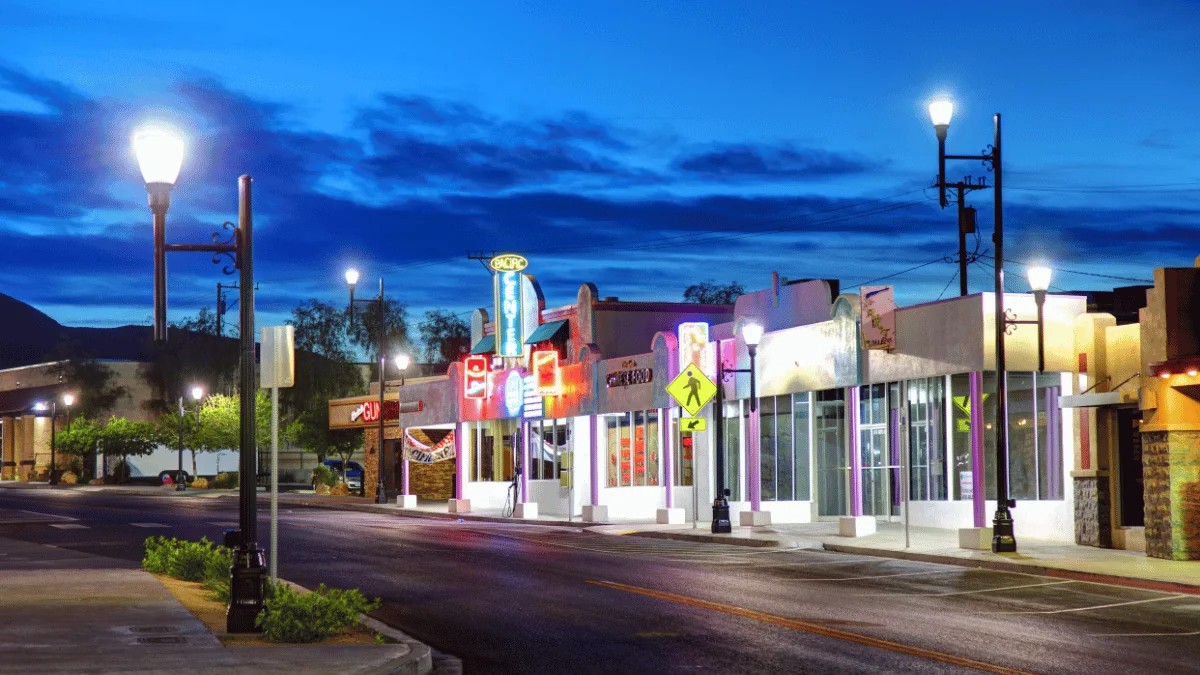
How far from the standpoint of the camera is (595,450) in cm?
4356

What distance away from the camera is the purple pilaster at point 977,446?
28609 millimetres

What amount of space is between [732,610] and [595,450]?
27361 mm

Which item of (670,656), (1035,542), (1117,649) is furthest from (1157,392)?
(670,656)

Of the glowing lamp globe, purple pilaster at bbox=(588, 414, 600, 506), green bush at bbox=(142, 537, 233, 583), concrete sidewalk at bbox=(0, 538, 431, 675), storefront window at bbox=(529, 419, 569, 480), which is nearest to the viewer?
concrete sidewalk at bbox=(0, 538, 431, 675)

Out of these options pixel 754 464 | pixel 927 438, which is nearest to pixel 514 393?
pixel 754 464

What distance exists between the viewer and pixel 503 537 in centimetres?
3180

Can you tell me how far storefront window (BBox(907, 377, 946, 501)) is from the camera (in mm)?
31297

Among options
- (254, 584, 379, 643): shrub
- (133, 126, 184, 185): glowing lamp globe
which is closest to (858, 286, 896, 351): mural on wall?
(254, 584, 379, 643): shrub

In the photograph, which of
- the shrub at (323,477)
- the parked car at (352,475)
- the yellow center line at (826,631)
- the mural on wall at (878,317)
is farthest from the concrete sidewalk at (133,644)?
the parked car at (352,475)

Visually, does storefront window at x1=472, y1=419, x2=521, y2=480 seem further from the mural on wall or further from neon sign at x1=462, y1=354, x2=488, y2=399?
the mural on wall

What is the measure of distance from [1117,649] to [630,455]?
31168 mm

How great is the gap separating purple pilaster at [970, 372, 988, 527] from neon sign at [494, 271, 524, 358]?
2134 centimetres

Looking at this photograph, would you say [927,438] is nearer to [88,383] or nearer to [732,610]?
[732,610]

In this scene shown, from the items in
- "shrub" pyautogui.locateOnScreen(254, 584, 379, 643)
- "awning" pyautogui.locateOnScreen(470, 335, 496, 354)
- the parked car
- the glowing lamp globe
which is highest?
"awning" pyautogui.locateOnScreen(470, 335, 496, 354)
